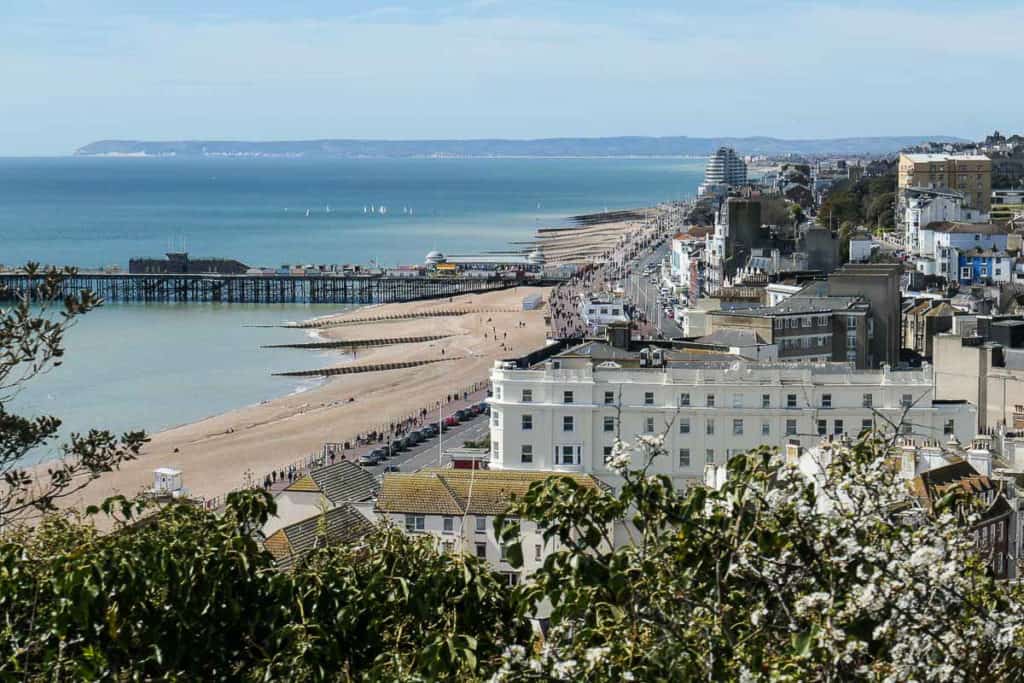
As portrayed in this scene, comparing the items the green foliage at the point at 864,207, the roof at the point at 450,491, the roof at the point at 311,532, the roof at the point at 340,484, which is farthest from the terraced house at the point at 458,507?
the green foliage at the point at 864,207

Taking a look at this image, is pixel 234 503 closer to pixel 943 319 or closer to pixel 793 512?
pixel 793 512

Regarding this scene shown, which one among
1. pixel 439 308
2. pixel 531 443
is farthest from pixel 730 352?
pixel 439 308

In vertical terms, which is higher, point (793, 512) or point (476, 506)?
point (793, 512)

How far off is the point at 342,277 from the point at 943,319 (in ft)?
198

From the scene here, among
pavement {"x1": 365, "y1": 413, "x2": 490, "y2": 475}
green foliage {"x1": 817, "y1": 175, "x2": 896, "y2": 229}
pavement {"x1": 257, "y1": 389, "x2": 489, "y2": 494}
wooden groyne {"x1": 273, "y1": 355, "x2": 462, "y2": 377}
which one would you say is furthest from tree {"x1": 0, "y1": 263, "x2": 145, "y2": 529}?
green foliage {"x1": 817, "y1": 175, "x2": 896, "y2": 229}

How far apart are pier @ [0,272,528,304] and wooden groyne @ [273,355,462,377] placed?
32.7 metres

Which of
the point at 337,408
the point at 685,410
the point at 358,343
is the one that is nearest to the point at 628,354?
the point at 685,410

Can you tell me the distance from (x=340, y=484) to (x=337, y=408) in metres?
33.3

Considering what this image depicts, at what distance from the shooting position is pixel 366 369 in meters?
71.5

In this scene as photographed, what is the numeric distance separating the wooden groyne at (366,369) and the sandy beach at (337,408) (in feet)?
2.88

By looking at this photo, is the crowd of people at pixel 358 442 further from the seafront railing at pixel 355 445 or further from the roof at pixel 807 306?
the roof at pixel 807 306

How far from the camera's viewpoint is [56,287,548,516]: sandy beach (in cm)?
4612

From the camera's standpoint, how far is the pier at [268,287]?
10681cm

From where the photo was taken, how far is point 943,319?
50.6 m
